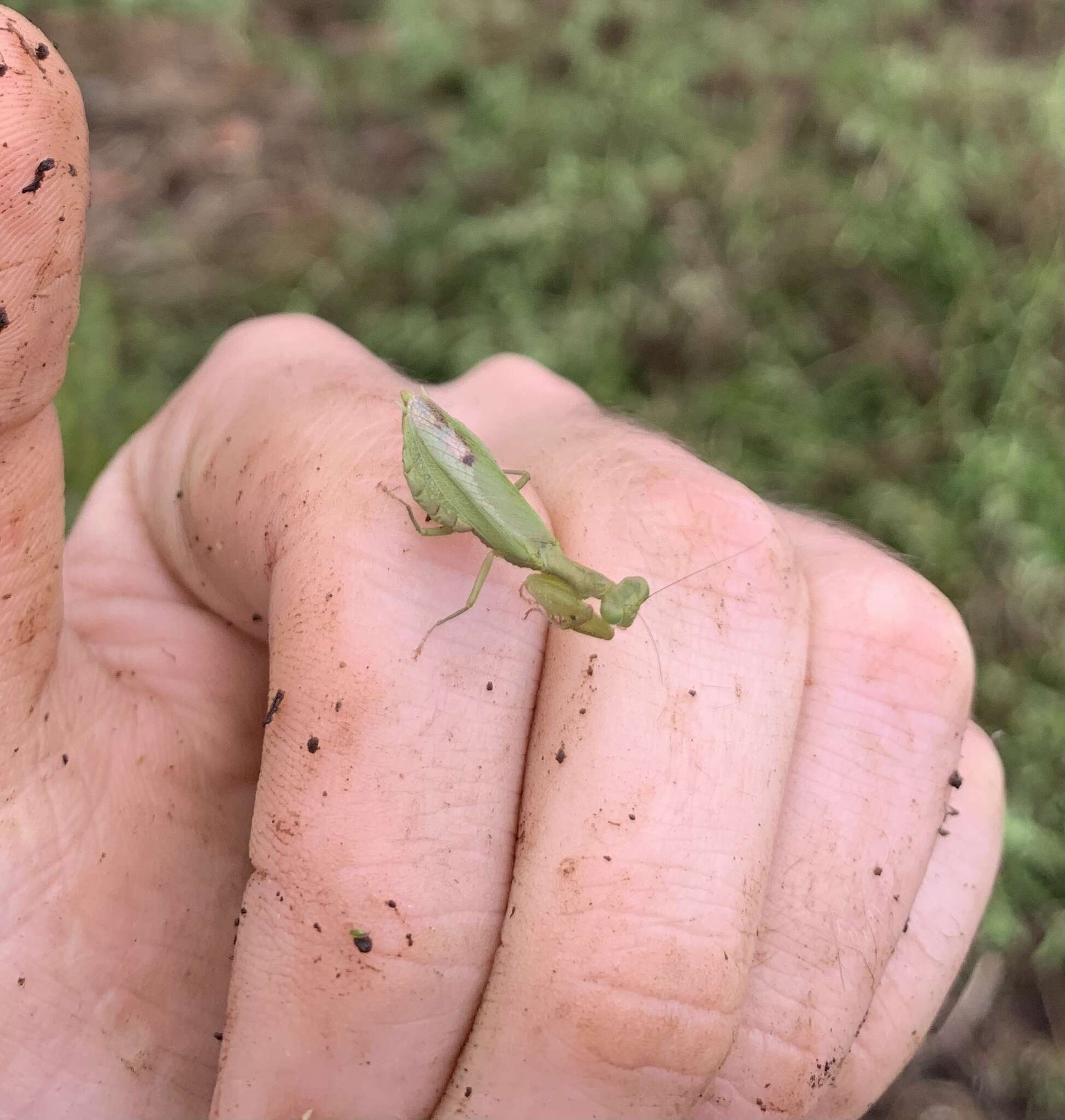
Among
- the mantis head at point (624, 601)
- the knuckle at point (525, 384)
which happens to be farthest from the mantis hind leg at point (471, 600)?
the knuckle at point (525, 384)

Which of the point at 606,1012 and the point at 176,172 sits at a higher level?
the point at 176,172

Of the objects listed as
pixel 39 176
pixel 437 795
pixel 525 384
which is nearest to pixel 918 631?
pixel 437 795

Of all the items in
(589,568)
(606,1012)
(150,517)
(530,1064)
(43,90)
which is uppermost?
(43,90)

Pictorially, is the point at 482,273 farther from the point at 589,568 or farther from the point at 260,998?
the point at 260,998

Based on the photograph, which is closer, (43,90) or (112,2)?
(43,90)

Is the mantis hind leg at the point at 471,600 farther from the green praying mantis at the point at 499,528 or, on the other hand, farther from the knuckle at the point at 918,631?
the knuckle at the point at 918,631

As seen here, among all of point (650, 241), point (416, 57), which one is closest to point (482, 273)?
point (650, 241)

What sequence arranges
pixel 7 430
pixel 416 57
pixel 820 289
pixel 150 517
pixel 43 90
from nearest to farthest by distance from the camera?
pixel 43 90 < pixel 7 430 < pixel 150 517 < pixel 820 289 < pixel 416 57

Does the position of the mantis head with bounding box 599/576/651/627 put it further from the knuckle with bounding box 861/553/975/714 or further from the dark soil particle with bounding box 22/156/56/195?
the dark soil particle with bounding box 22/156/56/195
